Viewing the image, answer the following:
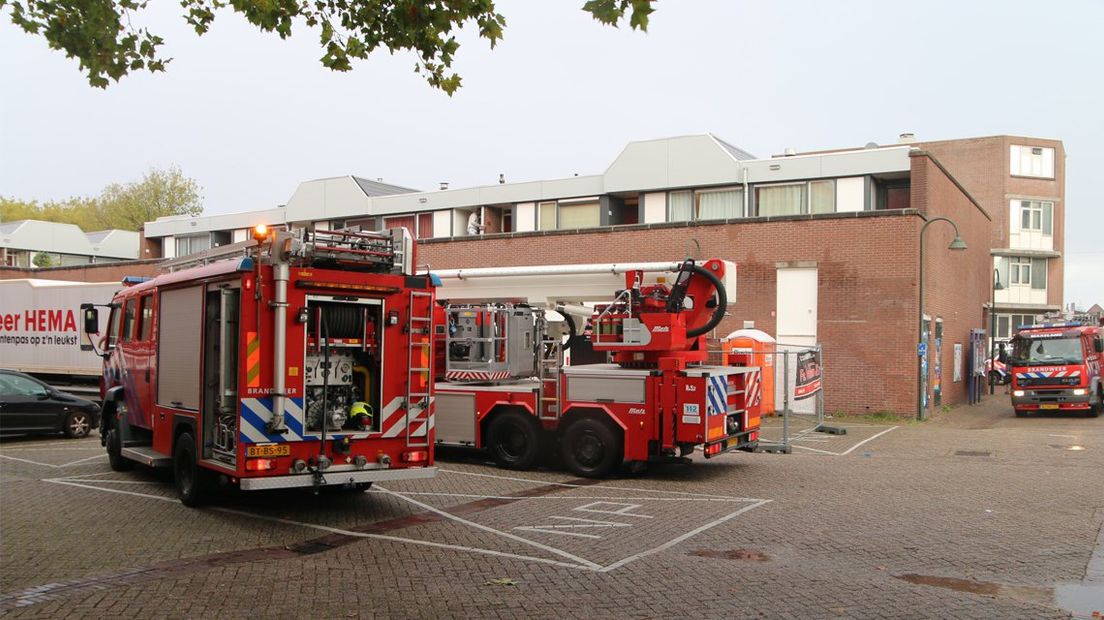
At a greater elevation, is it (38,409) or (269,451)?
(269,451)

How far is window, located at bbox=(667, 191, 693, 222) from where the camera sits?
3047 centimetres

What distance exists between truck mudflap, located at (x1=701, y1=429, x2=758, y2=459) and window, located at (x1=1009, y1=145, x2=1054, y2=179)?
44623 millimetres

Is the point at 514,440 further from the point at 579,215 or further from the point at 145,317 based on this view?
the point at 579,215

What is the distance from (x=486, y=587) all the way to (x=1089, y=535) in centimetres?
649

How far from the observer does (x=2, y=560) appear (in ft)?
26.4

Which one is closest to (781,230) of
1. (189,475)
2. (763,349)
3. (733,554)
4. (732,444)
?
(763,349)

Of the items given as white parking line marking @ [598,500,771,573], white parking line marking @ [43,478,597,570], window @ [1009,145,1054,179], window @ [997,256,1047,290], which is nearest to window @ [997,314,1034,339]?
window @ [997,256,1047,290]

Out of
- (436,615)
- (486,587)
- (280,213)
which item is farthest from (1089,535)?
(280,213)

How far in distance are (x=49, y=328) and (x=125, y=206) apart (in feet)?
157

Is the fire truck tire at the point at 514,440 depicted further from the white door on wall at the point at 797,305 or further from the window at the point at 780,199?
the window at the point at 780,199

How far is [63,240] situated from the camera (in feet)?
198

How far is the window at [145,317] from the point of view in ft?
37.6

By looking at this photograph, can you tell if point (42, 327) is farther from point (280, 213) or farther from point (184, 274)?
point (184, 274)

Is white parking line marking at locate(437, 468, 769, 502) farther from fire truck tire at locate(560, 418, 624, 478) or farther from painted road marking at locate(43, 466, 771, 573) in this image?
A: fire truck tire at locate(560, 418, 624, 478)
